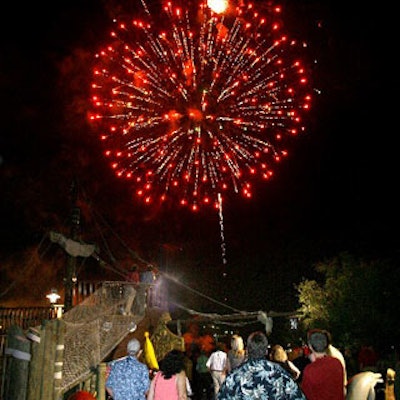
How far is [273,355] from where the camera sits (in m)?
7.63

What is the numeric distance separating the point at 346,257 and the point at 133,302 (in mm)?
9099

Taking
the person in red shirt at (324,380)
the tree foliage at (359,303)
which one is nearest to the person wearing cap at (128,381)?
the person in red shirt at (324,380)

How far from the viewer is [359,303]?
1941 centimetres

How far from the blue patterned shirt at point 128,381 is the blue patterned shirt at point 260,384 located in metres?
2.80

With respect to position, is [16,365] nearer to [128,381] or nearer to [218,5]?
[128,381]

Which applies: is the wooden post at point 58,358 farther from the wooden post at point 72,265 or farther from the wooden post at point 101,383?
the wooden post at point 72,265

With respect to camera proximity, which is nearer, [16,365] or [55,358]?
[16,365]

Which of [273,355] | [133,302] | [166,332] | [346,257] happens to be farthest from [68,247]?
[346,257]

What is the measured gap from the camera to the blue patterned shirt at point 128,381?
240 inches

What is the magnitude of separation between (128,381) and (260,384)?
3.03 m

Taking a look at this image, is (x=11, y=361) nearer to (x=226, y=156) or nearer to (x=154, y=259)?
(x=226, y=156)

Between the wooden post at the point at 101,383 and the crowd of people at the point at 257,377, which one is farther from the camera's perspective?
the wooden post at the point at 101,383

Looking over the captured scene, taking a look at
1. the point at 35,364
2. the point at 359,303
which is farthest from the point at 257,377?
the point at 359,303

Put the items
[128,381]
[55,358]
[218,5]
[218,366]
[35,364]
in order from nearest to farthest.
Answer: [35,364] → [55,358] → [128,381] → [218,5] → [218,366]
